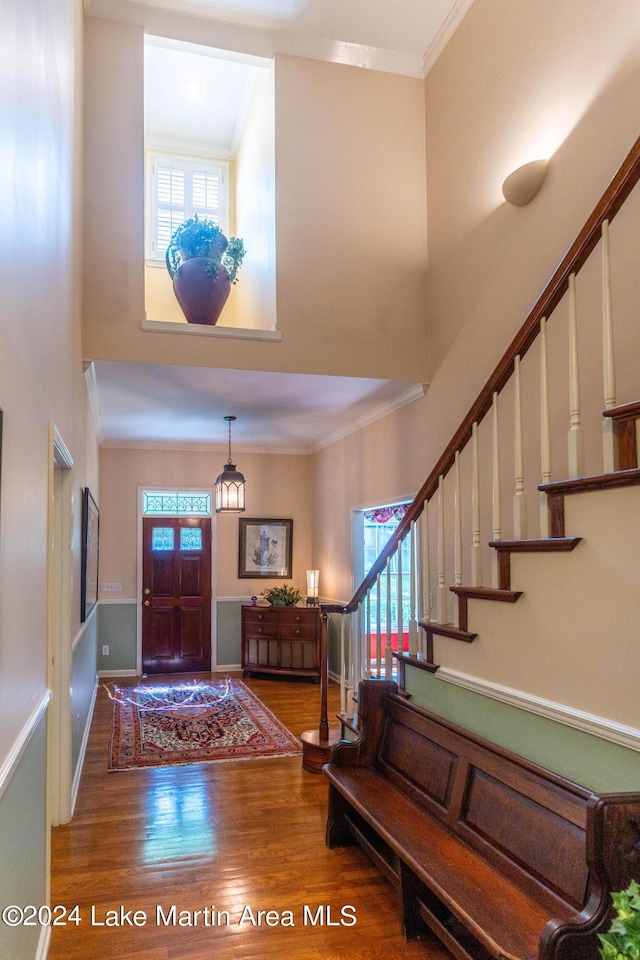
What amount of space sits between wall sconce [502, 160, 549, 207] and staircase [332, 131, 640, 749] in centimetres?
80

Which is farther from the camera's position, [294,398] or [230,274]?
[294,398]

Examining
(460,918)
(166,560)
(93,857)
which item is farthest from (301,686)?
(460,918)

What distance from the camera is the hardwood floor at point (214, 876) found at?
2611 mm


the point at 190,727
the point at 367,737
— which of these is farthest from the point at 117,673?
the point at 367,737

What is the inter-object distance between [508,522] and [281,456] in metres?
5.06

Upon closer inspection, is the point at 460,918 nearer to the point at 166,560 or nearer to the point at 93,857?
the point at 93,857

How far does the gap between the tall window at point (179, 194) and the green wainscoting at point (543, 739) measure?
19.0 feet

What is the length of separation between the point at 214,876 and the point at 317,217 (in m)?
4.34

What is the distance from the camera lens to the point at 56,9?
2.83 m

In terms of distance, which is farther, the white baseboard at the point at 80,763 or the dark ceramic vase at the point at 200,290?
the dark ceramic vase at the point at 200,290

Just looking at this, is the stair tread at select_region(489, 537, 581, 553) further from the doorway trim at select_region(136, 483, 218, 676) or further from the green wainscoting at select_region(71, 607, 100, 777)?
the doorway trim at select_region(136, 483, 218, 676)

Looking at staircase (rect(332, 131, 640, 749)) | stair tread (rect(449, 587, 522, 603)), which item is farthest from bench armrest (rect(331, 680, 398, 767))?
stair tread (rect(449, 587, 522, 603))

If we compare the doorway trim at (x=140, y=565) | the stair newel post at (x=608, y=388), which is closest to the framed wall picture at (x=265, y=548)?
the doorway trim at (x=140, y=565)

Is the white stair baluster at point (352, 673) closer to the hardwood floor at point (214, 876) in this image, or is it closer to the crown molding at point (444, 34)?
the hardwood floor at point (214, 876)
